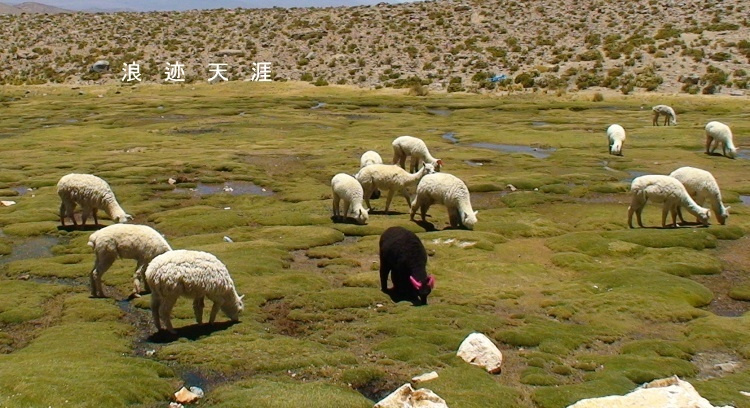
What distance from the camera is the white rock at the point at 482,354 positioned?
497 inches

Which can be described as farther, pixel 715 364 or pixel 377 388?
pixel 715 364

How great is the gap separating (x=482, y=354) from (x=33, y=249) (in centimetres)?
1548

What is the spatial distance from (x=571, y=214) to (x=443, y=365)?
16422 millimetres

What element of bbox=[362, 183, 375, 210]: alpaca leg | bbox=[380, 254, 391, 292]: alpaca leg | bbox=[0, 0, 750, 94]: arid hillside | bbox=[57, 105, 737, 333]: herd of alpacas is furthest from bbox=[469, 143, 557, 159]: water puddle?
bbox=[0, 0, 750, 94]: arid hillside

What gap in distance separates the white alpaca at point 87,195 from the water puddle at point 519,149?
26370 mm

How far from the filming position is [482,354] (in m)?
12.8

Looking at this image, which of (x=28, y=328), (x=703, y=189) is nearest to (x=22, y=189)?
(x=28, y=328)

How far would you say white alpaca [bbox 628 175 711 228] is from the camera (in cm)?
2394

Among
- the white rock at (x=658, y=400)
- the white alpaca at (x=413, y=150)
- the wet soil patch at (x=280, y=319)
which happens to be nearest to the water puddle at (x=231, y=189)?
the white alpaca at (x=413, y=150)

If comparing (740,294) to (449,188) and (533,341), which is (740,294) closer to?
(533,341)

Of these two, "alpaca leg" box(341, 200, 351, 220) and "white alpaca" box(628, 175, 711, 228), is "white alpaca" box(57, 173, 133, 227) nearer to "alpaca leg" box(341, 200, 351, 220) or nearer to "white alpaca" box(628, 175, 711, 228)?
"alpaca leg" box(341, 200, 351, 220)

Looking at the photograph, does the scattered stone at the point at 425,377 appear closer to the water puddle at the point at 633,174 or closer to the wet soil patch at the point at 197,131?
the water puddle at the point at 633,174

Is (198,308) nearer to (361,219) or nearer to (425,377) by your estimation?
(425,377)

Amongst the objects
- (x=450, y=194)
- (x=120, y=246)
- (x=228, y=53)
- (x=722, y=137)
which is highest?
(x=228, y=53)
